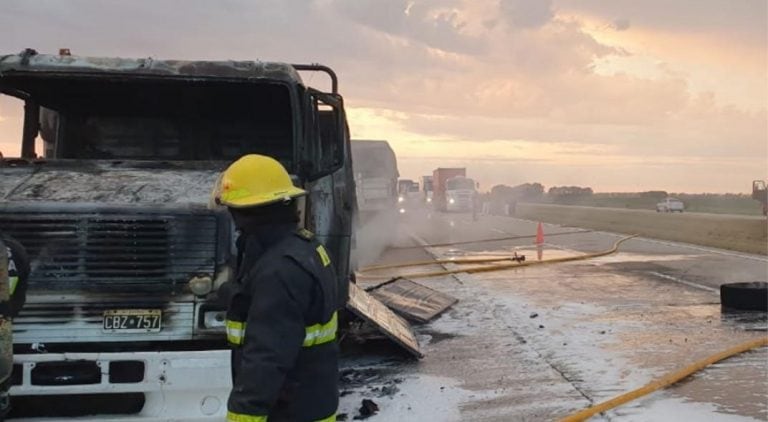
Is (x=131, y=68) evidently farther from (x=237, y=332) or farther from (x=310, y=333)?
(x=310, y=333)

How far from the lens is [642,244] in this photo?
2178 centimetres

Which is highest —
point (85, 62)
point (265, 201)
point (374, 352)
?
point (85, 62)

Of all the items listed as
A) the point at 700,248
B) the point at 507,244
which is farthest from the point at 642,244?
the point at 507,244

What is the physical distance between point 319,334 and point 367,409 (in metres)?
2.84

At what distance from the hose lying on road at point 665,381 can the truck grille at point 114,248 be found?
2871 mm

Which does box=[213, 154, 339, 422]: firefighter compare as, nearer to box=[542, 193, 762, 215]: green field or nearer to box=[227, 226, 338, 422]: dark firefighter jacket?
box=[227, 226, 338, 422]: dark firefighter jacket

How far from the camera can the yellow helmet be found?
255 cm

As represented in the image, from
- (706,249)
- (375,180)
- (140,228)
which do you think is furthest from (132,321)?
(375,180)

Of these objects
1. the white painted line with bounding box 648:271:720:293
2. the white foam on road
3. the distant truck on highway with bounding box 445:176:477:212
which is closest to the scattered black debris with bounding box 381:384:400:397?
the white foam on road

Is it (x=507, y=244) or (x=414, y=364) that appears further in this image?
(x=507, y=244)

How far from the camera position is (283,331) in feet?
7.77

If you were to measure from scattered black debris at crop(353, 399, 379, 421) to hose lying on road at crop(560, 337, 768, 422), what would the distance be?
1.40m

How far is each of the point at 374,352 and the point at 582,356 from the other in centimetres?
218

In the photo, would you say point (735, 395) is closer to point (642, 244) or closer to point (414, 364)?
point (414, 364)
